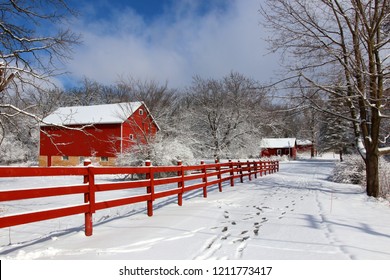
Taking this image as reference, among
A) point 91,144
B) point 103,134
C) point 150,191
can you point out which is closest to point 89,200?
point 150,191

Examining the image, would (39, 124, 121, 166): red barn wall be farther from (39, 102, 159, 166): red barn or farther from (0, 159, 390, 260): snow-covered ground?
(0, 159, 390, 260): snow-covered ground

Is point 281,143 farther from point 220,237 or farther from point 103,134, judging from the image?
point 220,237

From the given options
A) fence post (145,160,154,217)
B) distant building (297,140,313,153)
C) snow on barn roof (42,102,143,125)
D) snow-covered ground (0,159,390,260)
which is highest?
snow on barn roof (42,102,143,125)

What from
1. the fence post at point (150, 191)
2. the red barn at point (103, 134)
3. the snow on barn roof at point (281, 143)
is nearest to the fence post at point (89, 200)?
the fence post at point (150, 191)

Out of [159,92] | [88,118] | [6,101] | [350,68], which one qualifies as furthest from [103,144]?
[350,68]

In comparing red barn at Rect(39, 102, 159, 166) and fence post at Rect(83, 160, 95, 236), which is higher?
red barn at Rect(39, 102, 159, 166)

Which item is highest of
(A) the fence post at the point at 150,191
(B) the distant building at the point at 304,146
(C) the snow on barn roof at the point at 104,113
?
(C) the snow on barn roof at the point at 104,113

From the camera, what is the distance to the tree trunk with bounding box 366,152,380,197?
38.6ft

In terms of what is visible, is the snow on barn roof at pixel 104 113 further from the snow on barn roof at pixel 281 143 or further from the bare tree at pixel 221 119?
the snow on barn roof at pixel 281 143

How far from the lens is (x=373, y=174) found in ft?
38.7

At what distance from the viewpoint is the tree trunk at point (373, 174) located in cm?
1177

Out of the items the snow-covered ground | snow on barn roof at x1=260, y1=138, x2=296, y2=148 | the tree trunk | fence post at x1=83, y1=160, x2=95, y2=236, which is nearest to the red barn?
the tree trunk

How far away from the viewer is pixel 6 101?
9.55m

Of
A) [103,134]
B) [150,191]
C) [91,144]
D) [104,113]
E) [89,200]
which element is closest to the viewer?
[89,200]
